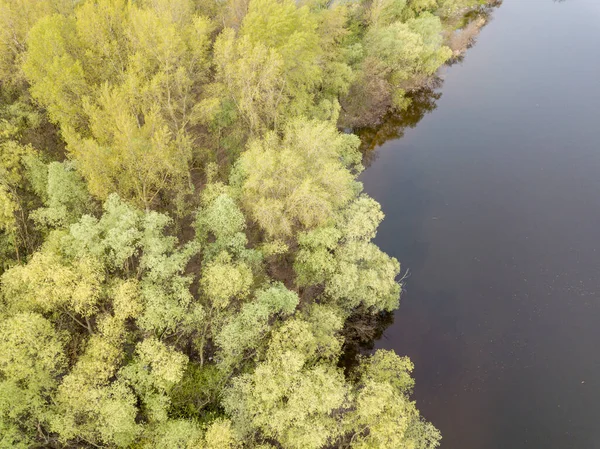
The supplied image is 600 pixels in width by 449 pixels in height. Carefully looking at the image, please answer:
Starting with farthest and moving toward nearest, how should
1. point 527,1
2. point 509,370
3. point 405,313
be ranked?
point 527,1
point 405,313
point 509,370

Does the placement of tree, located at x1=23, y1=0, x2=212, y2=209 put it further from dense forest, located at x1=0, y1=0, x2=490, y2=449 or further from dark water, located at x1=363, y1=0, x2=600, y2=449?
dark water, located at x1=363, y1=0, x2=600, y2=449

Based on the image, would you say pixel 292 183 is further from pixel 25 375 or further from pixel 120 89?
pixel 25 375

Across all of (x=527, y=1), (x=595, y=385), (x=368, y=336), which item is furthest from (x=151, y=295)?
(x=527, y=1)

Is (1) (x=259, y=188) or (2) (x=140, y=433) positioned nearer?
(2) (x=140, y=433)

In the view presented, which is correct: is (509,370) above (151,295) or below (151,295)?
above

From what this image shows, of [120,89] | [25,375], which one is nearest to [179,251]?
[25,375]

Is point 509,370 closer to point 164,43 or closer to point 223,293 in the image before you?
point 223,293

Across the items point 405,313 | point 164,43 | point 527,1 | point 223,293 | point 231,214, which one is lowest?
point 223,293
